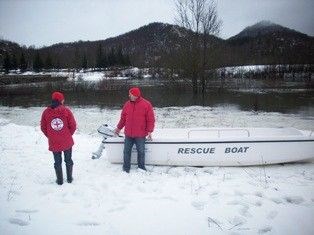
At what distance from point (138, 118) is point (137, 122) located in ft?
0.27

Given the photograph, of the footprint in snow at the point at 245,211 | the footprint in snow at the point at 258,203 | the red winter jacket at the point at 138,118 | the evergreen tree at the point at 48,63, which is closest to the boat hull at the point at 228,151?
the red winter jacket at the point at 138,118

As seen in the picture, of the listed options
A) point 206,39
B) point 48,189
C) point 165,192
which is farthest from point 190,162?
Answer: point 206,39

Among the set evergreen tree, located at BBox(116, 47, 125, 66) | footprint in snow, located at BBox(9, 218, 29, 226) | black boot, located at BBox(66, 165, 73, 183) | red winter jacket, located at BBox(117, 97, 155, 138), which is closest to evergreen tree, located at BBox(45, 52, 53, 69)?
evergreen tree, located at BBox(116, 47, 125, 66)

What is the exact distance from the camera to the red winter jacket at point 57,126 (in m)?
5.74

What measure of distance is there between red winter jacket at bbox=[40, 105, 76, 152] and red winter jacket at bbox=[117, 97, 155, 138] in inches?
48.9

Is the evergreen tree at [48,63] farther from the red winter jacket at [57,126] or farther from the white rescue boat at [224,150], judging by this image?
the red winter jacket at [57,126]

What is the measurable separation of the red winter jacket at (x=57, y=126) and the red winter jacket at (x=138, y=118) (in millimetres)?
1242

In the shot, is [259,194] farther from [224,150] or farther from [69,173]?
[69,173]

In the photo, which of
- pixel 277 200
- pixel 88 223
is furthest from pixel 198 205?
pixel 88 223

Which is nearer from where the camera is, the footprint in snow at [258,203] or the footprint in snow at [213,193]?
the footprint in snow at [258,203]

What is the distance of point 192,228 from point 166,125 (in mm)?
9096

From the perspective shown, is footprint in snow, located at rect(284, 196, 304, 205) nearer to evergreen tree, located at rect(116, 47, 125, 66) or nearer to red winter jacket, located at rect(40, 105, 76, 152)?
red winter jacket, located at rect(40, 105, 76, 152)

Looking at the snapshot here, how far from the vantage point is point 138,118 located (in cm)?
649

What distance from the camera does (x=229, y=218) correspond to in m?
4.71
